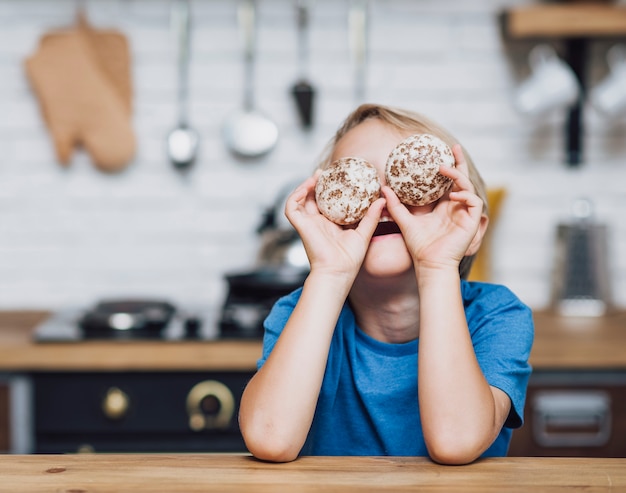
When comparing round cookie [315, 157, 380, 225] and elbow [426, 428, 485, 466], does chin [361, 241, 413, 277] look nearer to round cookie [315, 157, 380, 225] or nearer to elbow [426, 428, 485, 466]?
round cookie [315, 157, 380, 225]

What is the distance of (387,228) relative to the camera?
3.67ft

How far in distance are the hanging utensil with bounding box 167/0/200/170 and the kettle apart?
1.14 meters

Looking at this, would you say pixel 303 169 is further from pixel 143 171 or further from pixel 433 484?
pixel 433 484

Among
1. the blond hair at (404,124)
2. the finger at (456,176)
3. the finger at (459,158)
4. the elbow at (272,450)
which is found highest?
the blond hair at (404,124)

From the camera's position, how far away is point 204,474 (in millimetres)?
797

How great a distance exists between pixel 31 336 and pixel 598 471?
5.06 ft

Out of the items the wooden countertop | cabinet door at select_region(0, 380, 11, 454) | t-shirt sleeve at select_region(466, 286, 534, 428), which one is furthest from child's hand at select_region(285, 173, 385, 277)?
cabinet door at select_region(0, 380, 11, 454)

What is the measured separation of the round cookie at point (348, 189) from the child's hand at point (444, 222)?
1.5 inches

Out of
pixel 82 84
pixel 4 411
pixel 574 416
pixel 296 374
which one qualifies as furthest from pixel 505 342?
pixel 82 84

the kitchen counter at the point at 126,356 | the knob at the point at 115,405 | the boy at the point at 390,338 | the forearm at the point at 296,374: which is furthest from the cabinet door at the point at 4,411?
the forearm at the point at 296,374

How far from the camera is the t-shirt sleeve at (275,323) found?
115 cm

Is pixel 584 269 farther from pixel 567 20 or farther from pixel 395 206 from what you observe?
pixel 395 206

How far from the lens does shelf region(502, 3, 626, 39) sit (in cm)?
224

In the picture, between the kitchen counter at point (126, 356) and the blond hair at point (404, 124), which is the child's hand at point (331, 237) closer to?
the blond hair at point (404, 124)
